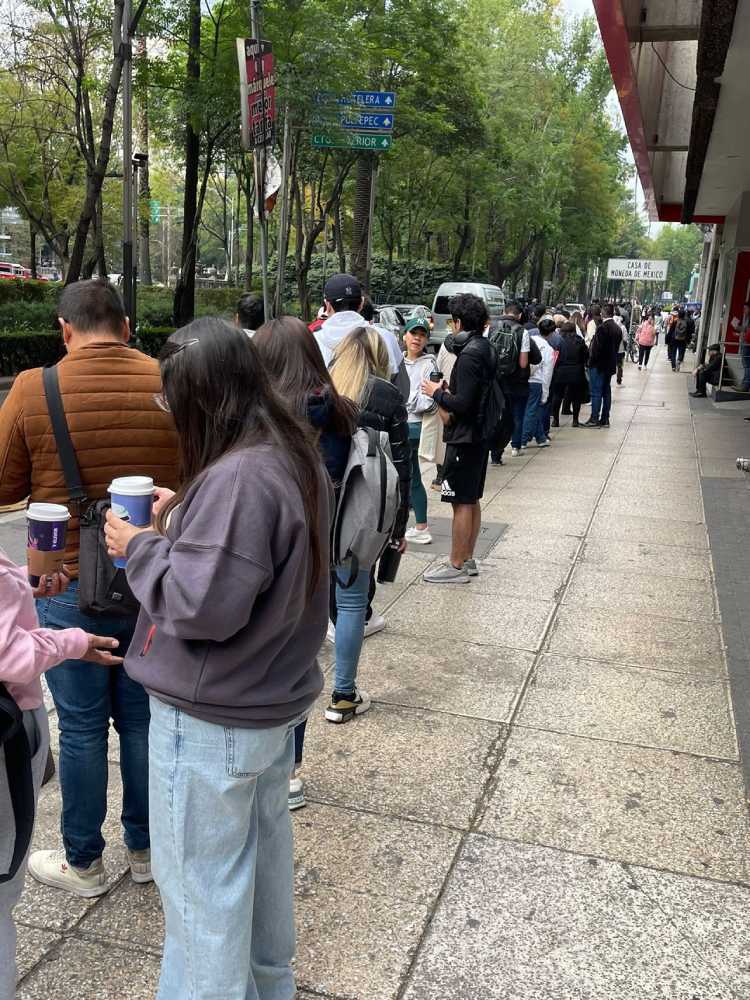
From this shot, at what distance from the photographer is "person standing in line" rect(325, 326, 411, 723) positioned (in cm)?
407

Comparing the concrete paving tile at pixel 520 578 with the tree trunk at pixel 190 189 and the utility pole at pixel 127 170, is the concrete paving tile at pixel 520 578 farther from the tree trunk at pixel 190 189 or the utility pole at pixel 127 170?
the tree trunk at pixel 190 189

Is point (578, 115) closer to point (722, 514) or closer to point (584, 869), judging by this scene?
point (722, 514)

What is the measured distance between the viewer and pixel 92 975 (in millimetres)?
2576

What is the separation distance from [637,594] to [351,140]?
15875mm

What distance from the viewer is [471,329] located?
236 inches

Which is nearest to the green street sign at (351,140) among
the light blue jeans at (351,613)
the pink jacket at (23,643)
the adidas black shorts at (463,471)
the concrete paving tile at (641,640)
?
the adidas black shorts at (463,471)

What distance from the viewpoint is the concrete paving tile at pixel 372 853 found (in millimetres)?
3008

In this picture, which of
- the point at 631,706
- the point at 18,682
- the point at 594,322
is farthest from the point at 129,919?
the point at 594,322

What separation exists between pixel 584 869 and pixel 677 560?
13.9 ft

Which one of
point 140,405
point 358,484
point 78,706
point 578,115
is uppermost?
point 578,115

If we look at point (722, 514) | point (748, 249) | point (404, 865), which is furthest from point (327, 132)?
point (404, 865)

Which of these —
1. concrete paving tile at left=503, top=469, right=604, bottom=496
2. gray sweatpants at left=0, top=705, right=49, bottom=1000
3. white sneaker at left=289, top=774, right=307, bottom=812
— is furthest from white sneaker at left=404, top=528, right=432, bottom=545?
gray sweatpants at left=0, top=705, right=49, bottom=1000

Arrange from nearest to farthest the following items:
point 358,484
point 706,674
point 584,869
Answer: point 584,869, point 358,484, point 706,674

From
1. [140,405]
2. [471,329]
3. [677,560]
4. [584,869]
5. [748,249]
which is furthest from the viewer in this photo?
[748,249]
